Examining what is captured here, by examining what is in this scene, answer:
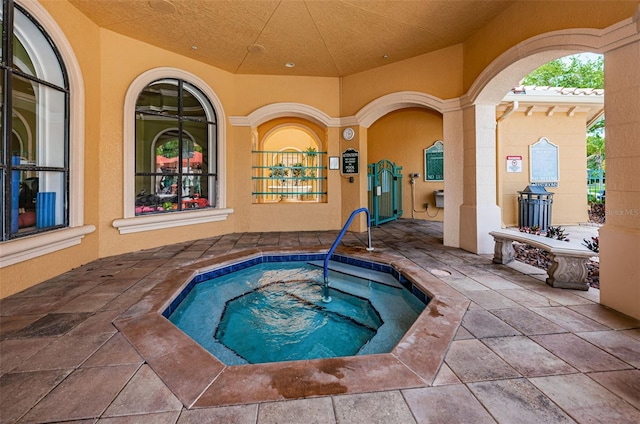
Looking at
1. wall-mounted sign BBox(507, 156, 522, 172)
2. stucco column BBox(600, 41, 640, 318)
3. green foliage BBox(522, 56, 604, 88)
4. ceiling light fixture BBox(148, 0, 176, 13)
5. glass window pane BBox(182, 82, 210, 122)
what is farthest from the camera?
green foliage BBox(522, 56, 604, 88)

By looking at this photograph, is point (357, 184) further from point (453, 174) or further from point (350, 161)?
point (453, 174)

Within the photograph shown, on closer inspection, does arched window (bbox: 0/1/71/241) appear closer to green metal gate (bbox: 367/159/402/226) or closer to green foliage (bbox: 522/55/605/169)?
green metal gate (bbox: 367/159/402/226)

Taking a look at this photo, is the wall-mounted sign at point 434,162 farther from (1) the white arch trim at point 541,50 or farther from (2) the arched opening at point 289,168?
(1) the white arch trim at point 541,50

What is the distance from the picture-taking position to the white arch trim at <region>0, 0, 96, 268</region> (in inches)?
125

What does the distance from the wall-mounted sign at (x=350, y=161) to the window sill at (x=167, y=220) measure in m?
2.60

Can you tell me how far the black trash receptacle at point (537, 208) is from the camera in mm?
6320

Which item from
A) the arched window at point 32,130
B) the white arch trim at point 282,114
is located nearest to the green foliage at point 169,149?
the white arch trim at point 282,114

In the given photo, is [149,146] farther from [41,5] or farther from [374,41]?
[374,41]

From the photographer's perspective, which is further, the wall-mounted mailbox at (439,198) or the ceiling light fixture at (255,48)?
the wall-mounted mailbox at (439,198)

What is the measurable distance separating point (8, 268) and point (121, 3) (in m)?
3.35

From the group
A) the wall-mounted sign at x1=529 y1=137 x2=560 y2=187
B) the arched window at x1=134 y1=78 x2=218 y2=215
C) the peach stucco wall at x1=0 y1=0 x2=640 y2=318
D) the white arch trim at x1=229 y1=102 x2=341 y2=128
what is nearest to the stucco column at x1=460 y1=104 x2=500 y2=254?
the peach stucco wall at x1=0 y1=0 x2=640 y2=318

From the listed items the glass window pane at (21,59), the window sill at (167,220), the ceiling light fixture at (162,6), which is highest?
the ceiling light fixture at (162,6)

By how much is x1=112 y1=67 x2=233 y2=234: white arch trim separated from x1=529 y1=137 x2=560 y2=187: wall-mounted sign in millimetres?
7105

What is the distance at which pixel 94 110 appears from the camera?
4125 millimetres
